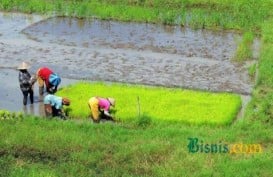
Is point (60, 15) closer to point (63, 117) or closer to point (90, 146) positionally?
point (63, 117)

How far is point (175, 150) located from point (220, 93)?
3365 mm

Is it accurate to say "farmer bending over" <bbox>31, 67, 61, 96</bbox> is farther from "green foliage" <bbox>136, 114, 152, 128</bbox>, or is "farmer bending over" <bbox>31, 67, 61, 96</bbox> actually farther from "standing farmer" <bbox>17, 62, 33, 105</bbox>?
"green foliage" <bbox>136, 114, 152, 128</bbox>

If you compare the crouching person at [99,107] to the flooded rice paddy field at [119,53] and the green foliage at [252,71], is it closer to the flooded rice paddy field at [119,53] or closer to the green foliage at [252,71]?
the flooded rice paddy field at [119,53]

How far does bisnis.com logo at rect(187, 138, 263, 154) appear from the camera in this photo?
8906 millimetres

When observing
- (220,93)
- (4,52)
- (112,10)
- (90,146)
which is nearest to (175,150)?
(90,146)

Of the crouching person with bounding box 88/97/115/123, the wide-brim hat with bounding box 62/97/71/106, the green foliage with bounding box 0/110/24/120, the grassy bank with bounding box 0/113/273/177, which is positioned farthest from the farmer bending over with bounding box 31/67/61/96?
the crouching person with bounding box 88/97/115/123

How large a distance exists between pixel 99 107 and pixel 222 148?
91.4 inches

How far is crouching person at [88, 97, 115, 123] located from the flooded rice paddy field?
1.83 meters

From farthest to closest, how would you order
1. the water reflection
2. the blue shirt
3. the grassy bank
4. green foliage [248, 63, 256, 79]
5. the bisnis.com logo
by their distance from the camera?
the water reflection, green foliage [248, 63, 256, 79], the blue shirt, the bisnis.com logo, the grassy bank

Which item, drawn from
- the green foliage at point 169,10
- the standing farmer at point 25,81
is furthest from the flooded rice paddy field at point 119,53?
the green foliage at point 169,10

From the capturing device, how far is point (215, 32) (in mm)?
17312

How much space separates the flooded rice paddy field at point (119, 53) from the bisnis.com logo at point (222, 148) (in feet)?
10.4

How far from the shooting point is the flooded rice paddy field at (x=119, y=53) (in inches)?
508

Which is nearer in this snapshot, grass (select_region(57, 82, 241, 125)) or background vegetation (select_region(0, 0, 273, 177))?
background vegetation (select_region(0, 0, 273, 177))
